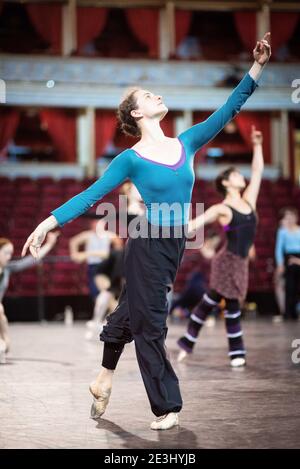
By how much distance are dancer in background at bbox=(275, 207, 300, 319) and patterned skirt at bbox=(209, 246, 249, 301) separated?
5334 mm

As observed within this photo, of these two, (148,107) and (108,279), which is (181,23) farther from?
(148,107)

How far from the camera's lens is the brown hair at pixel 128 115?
3.51 metres

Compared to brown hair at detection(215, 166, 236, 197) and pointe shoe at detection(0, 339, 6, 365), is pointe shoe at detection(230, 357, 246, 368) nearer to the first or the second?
brown hair at detection(215, 166, 236, 197)

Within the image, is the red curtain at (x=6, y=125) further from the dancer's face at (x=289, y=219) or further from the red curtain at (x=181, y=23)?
the dancer's face at (x=289, y=219)

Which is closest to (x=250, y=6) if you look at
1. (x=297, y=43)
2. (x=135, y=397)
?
(x=297, y=43)

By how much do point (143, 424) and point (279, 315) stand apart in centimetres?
922

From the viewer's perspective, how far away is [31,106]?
1952 cm

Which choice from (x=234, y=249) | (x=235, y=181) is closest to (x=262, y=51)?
(x=235, y=181)

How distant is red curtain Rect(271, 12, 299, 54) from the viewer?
20.4 meters

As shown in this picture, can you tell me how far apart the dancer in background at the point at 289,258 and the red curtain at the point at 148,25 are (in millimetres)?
10242

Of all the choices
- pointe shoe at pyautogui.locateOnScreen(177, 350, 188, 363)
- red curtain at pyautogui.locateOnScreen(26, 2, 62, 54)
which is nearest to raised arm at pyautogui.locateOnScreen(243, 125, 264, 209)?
pointe shoe at pyautogui.locateOnScreen(177, 350, 188, 363)

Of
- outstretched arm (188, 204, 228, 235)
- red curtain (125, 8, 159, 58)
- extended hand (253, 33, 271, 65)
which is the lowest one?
outstretched arm (188, 204, 228, 235)

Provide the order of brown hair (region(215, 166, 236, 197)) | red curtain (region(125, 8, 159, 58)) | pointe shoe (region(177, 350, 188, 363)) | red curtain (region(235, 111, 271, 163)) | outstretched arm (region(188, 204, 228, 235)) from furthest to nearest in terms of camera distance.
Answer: red curtain (region(125, 8, 159, 58)) → red curtain (region(235, 111, 271, 163)) → pointe shoe (region(177, 350, 188, 363)) → brown hair (region(215, 166, 236, 197)) → outstretched arm (region(188, 204, 228, 235))

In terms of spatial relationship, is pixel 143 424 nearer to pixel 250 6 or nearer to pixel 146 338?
pixel 146 338
